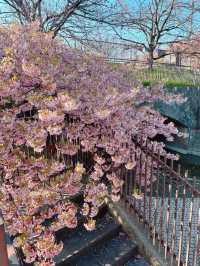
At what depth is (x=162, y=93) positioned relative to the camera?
5465 millimetres

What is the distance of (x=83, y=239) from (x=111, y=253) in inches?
16.2

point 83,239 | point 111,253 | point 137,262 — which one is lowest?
point 137,262

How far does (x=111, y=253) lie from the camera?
4.05m

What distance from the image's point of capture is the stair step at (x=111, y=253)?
12.7 ft

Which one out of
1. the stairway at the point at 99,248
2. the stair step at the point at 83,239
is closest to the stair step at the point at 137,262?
the stairway at the point at 99,248

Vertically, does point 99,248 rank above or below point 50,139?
below

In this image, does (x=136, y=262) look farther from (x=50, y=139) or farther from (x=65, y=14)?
(x=65, y=14)

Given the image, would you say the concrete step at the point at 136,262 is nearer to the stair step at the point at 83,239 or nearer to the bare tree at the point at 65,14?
the stair step at the point at 83,239

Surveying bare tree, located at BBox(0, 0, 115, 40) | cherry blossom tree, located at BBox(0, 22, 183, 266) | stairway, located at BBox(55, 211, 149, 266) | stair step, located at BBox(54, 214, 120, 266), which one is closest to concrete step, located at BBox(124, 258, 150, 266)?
stairway, located at BBox(55, 211, 149, 266)

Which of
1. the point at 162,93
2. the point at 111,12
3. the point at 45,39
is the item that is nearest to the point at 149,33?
the point at 111,12

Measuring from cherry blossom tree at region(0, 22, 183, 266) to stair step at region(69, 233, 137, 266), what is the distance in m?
0.47

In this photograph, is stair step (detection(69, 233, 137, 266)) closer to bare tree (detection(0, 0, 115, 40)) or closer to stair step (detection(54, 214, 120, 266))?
stair step (detection(54, 214, 120, 266))

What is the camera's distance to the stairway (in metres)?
3.82

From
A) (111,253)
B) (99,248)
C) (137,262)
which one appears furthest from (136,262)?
(99,248)
